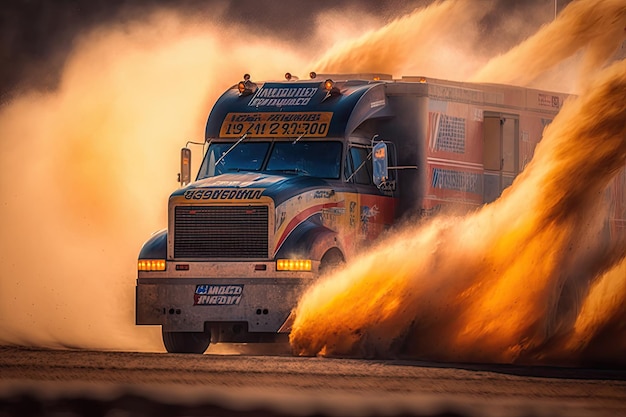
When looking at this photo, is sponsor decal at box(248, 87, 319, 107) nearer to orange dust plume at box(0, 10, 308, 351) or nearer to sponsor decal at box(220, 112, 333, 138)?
sponsor decal at box(220, 112, 333, 138)

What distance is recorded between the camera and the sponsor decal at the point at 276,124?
24.3m

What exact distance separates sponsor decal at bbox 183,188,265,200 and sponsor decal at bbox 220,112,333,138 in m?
1.75

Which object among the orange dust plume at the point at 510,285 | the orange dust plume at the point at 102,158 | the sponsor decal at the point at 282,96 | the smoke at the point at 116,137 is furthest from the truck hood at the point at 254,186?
the orange dust plume at the point at 102,158

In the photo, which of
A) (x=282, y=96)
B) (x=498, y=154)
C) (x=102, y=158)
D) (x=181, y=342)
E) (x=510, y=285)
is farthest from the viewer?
(x=102, y=158)

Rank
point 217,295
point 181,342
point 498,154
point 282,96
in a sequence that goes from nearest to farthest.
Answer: point 217,295 < point 181,342 < point 282,96 < point 498,154

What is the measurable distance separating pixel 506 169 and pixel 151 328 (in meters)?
6.72

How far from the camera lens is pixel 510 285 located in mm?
22547

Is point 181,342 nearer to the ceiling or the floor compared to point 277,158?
nearer to the floor

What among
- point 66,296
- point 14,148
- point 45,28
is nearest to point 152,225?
point 66,296

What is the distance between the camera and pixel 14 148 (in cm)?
3484

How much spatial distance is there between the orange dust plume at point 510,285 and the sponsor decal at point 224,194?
147 cm

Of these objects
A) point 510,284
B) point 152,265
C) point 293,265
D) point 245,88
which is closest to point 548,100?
point 245,88

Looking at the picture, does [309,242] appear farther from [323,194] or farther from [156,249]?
[156,249]

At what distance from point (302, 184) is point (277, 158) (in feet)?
4.03
